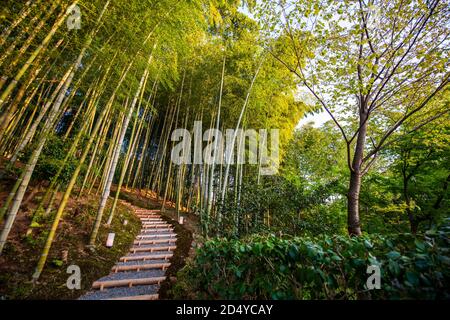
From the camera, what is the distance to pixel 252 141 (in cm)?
696

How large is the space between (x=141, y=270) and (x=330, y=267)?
11.5 feet

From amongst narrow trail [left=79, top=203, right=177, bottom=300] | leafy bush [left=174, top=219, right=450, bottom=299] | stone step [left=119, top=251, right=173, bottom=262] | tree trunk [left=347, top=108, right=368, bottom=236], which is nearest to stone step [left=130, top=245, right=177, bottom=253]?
narrow trail [left=79, top=203, right=177, bottom=300]

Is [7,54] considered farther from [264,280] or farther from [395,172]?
[395,172]

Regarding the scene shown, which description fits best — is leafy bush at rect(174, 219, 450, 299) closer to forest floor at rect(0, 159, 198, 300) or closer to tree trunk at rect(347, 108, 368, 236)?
tree trunk at rect(347, 108, 368, 236)

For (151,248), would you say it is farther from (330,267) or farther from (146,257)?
(330,267)

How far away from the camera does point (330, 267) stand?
1.15 m

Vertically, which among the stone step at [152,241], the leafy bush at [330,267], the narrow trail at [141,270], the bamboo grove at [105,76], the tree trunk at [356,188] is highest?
the bamboo grove at [105,76]

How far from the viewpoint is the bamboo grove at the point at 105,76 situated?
2186mm

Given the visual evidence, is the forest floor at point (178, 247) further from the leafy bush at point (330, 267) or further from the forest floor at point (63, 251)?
the leafy bush at point (330, 267)

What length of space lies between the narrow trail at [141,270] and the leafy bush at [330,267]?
70.2 inches

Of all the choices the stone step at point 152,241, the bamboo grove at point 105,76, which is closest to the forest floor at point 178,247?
the stone step at point 152,241

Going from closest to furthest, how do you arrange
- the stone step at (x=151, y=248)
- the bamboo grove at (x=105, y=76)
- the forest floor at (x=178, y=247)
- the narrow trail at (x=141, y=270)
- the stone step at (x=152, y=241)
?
the bamboo grove at (x=105, y=76)
the narrow trail at (x=141, y=270)
the forest floor at (x=178, y=247)
the stone step at (x=151, y=248)
the stone step at (x=152, y=241)

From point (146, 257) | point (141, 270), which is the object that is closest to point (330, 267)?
point (141, 270)

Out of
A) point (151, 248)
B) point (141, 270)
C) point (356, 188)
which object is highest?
point (356, 188)
